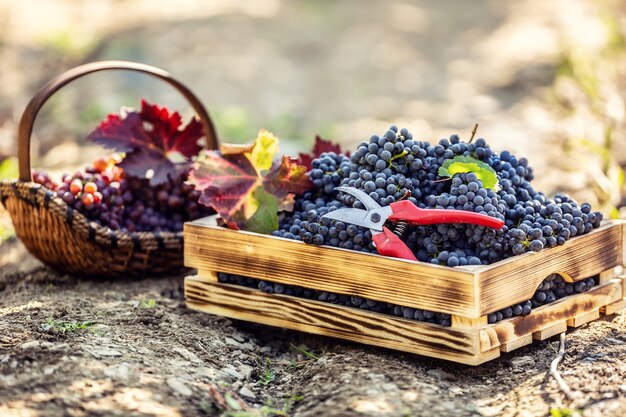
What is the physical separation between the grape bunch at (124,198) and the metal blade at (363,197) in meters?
0.81

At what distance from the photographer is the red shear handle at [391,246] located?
2625 millimetres

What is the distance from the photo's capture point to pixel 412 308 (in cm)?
266

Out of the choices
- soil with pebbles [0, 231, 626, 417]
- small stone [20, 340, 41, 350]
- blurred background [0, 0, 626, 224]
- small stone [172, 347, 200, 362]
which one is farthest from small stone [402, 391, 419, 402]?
blurred background [0, 0, 626, 224]

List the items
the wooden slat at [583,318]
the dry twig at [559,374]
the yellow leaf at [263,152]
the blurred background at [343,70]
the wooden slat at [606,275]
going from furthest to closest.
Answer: the blurred background at [343,70]
the yellow leaf at [263,152]
the wooden slat at [606,275]
the wooden slat at [583,318]
the dry twig at [559,374]

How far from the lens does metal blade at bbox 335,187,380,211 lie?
2.73m

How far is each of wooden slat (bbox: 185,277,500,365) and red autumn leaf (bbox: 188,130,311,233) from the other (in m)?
0.27

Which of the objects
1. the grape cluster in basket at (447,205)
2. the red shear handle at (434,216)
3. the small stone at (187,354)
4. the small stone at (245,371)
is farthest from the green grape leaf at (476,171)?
the small stone at (187,354)

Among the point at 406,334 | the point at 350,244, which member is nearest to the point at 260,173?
the point at 350,244

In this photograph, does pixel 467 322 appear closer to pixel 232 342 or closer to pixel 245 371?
pixel 245 371

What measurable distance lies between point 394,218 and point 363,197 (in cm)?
15

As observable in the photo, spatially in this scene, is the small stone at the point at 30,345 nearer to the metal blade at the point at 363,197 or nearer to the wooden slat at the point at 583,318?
the metal blade at the point at 363,197

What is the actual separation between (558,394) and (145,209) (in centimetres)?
191

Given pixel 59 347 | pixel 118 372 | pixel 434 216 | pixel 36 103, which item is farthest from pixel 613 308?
pixel 36 103

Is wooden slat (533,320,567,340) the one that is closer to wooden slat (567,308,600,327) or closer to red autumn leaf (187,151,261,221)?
wooden slat (567,308,600,327)
